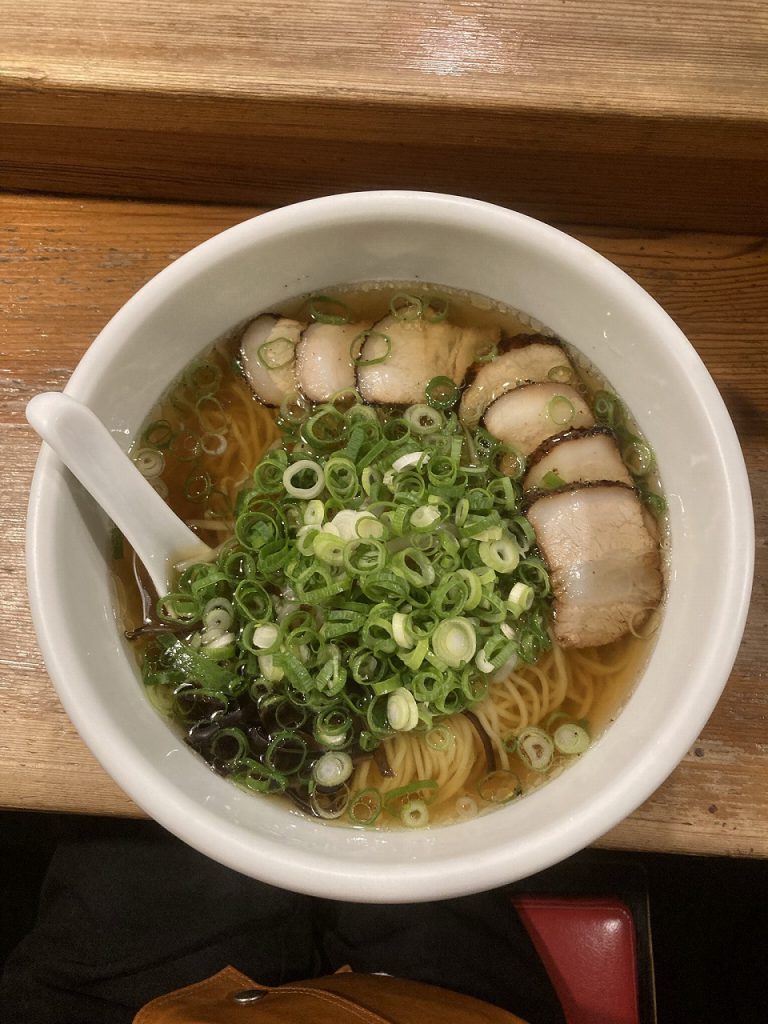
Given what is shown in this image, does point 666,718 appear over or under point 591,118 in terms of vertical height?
under

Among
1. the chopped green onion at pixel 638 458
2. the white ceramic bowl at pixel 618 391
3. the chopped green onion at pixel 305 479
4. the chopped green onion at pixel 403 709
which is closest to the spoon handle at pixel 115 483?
the white ceramic bowl at pixel 618 391

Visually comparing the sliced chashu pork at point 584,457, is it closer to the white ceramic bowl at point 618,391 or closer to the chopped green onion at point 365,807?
the white ceramic bowl at point 618,391

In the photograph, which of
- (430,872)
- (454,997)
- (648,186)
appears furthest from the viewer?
(454,997)

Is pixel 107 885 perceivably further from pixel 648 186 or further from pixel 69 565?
pixel 648 186

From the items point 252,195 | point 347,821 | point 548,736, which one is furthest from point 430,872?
point 252,195

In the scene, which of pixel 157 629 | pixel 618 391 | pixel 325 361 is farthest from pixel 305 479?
pixel 618 391
